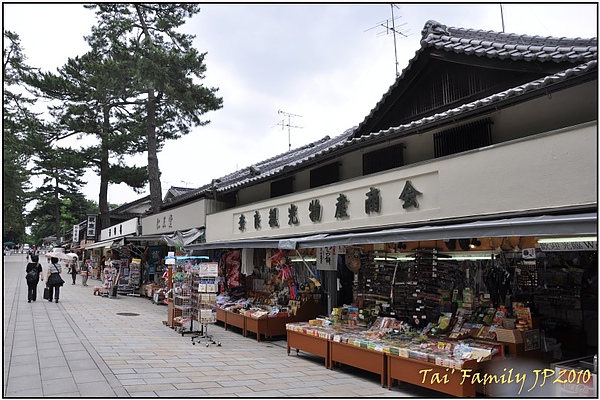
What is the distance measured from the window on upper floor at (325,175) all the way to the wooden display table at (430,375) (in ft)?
22.3

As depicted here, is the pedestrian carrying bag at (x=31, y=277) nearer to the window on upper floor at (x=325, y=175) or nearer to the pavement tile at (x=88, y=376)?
the pavement tile at (x=88, y=376)

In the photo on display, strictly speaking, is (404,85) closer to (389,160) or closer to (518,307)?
(389,160)

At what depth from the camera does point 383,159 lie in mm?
12203

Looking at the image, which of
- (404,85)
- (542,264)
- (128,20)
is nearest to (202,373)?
(542,264)

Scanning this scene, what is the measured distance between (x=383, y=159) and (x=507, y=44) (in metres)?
4.02

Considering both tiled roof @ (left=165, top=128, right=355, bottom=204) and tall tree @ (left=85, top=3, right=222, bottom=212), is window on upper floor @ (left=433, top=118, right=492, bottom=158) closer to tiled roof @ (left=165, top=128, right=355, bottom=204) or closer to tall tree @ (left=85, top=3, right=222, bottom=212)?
tiled roof @ (left=165, top=128, right=355, bottom=204)

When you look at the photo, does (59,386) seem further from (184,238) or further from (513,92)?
(184,238)

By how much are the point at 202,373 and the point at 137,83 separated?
62.5 ft

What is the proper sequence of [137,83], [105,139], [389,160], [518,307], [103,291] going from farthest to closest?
[105,139]
[103,291]
[137,83]
[389,160]
[518,307]

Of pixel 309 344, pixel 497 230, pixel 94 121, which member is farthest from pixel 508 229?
pixel 94 121

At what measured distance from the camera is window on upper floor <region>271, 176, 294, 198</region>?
1681cm

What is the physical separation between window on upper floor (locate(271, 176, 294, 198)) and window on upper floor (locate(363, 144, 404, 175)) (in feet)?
14.8

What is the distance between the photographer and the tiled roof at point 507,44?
8312 mm

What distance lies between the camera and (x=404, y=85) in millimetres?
12664
